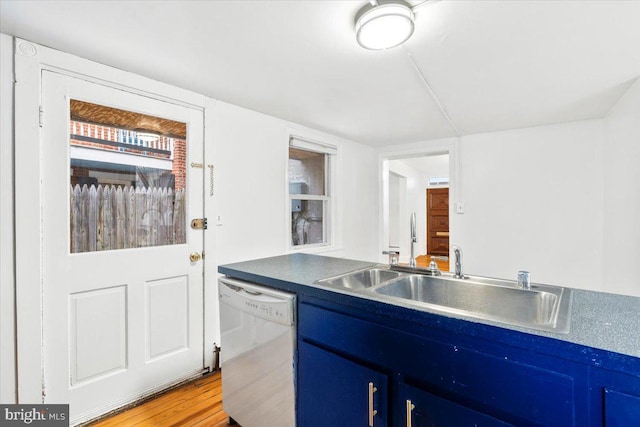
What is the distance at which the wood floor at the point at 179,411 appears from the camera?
1.79m

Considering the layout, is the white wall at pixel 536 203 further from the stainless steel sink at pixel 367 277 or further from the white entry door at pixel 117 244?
the white entry door at pixel 117 244

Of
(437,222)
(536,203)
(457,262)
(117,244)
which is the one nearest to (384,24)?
(457,262)

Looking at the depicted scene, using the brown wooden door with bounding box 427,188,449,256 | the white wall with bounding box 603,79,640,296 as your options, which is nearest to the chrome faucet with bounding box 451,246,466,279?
the white wall with bounding box 603,79,640,296

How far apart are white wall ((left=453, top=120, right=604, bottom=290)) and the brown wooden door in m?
4.81

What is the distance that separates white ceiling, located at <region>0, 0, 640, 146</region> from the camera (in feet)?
4.44

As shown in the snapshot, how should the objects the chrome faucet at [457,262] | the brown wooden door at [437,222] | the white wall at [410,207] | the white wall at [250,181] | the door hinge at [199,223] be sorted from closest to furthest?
the chrome faucet at [457,262] → the door hinge at [199,223] → the white wall at [250,181] → the white wall at [410,207] → the brown wooden door at [437,222]

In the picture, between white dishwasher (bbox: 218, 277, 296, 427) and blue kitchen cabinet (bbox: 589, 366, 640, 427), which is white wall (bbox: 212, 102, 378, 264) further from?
blue kitchen cabinet (bbox: 589, 366, 640, 427)

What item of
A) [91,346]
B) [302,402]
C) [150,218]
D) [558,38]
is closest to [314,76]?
[558,38]

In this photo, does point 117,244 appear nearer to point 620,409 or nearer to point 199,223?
point 199,223

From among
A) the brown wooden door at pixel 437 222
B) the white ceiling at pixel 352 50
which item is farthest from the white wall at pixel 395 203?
the white ceiling at pixel 352 50

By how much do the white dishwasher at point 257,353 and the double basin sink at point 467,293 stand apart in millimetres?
296

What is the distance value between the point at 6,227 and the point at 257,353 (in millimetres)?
1419

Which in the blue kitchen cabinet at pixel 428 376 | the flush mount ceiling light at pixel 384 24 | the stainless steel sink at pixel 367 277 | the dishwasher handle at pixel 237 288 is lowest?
the blue kitchen cabinet at pixel 428 376

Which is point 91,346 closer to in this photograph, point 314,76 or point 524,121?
point 314,76
